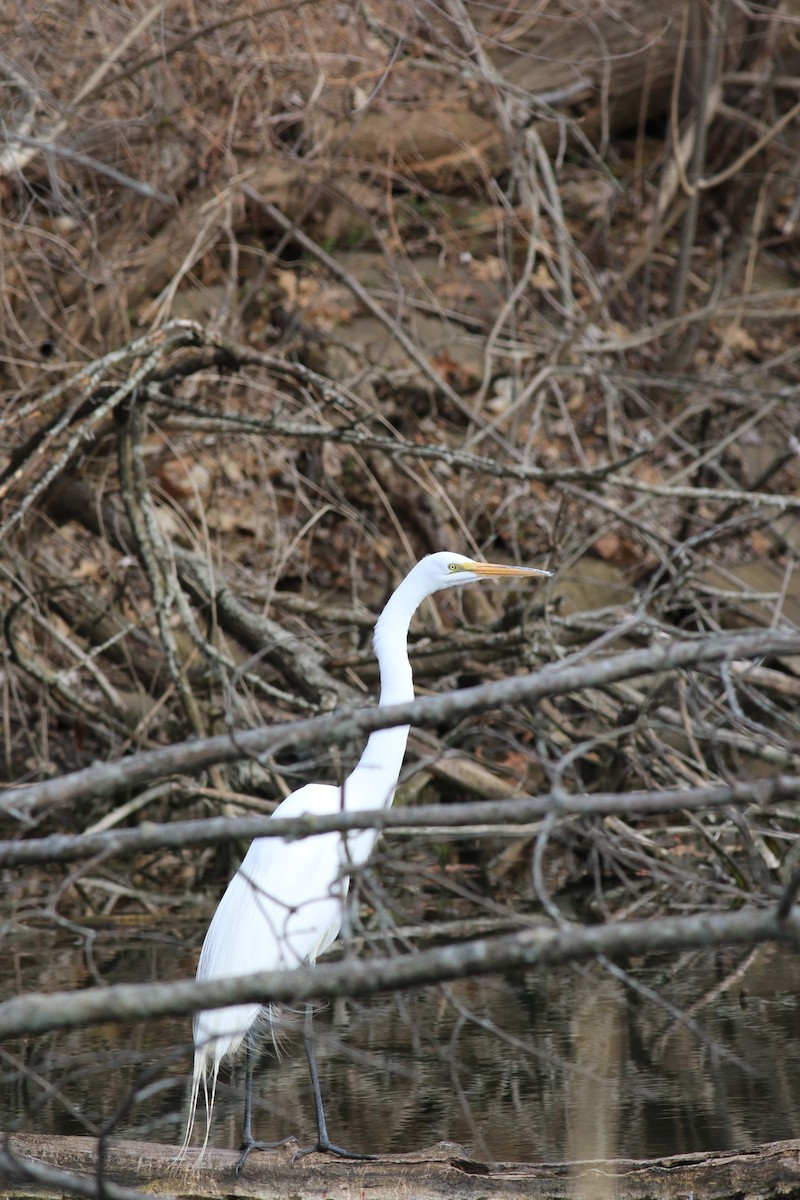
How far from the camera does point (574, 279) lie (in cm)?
1132

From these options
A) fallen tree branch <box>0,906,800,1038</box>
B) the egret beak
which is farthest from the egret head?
fallen tree branch <box>0,906,800,1038</box>

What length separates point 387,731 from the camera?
3971mm

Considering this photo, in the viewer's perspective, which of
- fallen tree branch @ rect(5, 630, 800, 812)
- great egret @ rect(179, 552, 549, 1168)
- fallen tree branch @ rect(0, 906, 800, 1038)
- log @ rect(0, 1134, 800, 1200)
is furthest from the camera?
great egret @ rect(179, 552, 549, 1168)

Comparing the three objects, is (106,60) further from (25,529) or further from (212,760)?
(212,760)

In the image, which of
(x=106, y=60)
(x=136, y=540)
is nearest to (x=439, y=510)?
(x=136, y=540)

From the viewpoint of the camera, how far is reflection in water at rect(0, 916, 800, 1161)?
11.9 ft

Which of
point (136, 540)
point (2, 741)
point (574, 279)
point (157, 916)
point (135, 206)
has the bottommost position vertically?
point (157, 916)

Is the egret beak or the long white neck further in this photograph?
the egret beak

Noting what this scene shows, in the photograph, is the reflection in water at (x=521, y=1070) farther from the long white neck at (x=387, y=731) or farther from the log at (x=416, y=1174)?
the long white neck at (x=387, y=731)

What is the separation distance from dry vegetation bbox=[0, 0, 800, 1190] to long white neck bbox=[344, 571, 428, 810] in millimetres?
244

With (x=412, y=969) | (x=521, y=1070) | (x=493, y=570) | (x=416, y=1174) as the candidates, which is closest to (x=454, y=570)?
(x=493, y=570)

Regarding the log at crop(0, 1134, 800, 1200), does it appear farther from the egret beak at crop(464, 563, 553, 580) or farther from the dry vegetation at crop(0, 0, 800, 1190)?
the egret beak at crop(464, 563, 553, 580)

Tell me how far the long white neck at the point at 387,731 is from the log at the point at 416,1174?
1.01 meters

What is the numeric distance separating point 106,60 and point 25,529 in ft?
7.33
